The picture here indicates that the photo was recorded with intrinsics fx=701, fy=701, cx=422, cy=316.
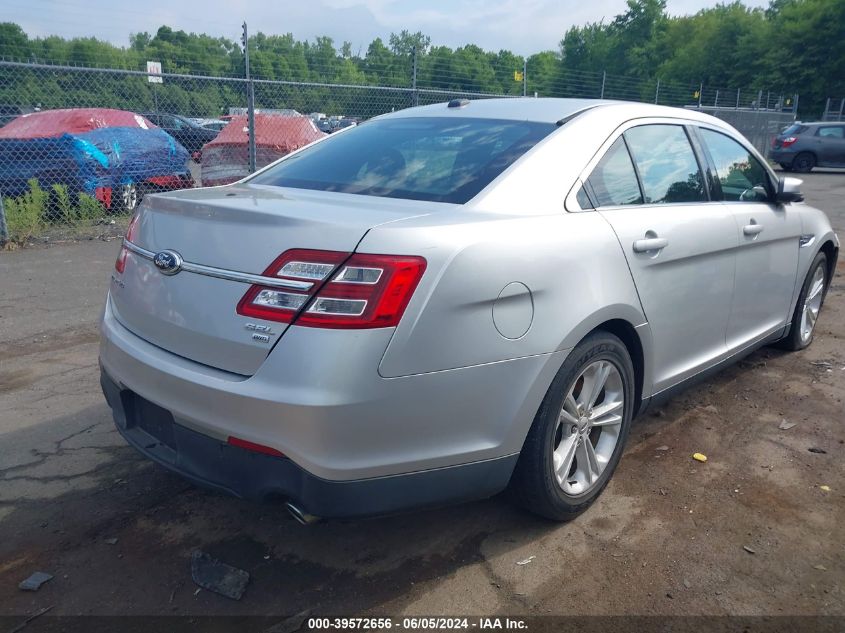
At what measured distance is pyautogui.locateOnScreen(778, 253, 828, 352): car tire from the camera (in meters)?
4.77

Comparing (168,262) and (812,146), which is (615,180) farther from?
(812,146)

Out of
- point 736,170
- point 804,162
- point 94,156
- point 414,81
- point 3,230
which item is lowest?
point 804,162

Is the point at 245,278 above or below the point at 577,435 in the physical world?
above

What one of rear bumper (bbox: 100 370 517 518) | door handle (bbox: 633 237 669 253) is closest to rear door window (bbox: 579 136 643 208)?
Result: door handle (bbox: 633 237 669 253)

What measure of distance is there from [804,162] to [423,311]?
23.0m

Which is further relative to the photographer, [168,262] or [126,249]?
[126,249]

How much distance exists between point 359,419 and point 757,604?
1546 mm

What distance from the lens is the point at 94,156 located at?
9883 mm

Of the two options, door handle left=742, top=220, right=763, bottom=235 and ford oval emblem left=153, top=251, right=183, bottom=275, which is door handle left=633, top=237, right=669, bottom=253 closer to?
door handle left=742, top=220, right=763, bottom=235

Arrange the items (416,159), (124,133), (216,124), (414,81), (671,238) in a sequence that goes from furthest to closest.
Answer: (216,124)
(414,81)
(124,133)
(671,238)
(416,159)

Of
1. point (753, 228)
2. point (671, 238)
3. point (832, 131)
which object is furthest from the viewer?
point (832, 131)

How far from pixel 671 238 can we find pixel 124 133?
9884 mm

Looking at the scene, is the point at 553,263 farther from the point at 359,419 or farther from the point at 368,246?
the point at 359,419

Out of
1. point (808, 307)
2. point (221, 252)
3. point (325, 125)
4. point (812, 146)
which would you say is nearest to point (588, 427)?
point (221, 252)
